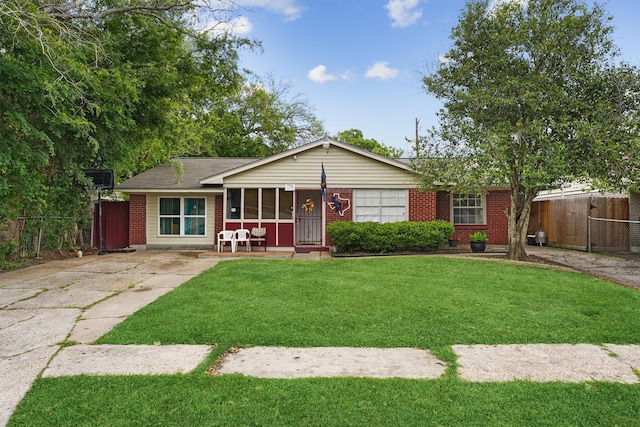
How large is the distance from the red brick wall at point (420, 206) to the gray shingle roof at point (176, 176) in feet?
24.7

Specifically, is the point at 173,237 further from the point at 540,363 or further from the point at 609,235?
the point at 609,235

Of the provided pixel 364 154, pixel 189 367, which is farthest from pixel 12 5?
pixel 364 154

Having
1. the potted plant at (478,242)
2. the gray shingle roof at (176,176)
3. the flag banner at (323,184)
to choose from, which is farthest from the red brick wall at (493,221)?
the gray shingle roof at (176,176)

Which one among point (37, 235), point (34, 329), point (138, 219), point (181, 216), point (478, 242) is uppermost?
point (181, 216)

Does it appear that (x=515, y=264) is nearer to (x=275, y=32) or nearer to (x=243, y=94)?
(x=275, y=32)

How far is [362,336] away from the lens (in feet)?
13.4

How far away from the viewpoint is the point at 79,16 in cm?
874

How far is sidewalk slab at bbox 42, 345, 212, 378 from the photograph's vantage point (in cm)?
325

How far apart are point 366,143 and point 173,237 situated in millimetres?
30255

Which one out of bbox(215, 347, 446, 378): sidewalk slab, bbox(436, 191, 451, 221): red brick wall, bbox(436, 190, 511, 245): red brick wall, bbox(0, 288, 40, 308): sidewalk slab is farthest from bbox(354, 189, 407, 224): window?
bbox(215, 347, 446, 378): sidewalk slab

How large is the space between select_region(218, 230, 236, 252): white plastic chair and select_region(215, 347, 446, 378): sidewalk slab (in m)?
8.98

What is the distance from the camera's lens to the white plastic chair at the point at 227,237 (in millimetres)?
12484

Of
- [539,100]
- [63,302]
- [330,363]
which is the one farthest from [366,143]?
[330,363]

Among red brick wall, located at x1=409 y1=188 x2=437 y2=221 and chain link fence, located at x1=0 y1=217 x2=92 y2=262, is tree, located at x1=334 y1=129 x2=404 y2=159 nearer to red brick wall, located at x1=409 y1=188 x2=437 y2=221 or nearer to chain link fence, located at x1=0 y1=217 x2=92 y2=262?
red brick wall, located at x1=409 y1=188 x2=437 y2=221
